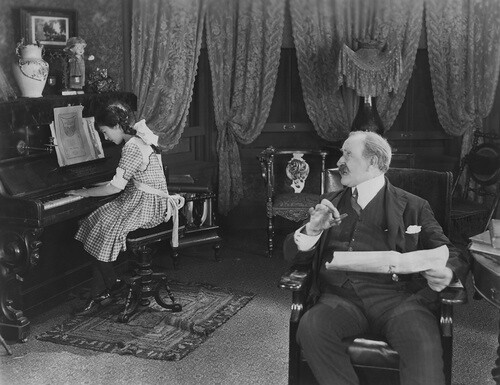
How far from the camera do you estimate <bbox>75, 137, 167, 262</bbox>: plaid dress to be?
16.2 ft

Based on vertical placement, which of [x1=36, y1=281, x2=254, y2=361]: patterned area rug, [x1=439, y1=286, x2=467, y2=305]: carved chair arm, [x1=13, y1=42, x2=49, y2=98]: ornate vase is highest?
[x1=13, y1=42, x2=49, y2=98]: ornate vase

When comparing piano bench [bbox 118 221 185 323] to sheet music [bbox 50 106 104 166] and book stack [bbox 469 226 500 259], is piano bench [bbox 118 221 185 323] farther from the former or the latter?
book stack [bbox 469 226 500 259]

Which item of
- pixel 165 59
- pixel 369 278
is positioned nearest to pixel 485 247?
pixel 369 278

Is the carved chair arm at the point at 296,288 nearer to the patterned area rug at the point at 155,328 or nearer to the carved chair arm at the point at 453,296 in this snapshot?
the carved chair arm at the point at 453,296

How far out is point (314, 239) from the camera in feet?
11.5

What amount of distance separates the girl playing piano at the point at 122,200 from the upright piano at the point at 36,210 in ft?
0.40

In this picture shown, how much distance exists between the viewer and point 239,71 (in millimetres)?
6945

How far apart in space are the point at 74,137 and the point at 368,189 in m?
2.41

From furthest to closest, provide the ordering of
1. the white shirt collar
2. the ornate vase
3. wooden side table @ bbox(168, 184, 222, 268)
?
wooden side table @ bbox(168, 184, 222, 268) → the ornate vase → the white shirt collar

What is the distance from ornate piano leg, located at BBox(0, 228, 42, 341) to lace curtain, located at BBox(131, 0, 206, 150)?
6.52 ft

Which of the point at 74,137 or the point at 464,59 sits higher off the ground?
the point at 464,59

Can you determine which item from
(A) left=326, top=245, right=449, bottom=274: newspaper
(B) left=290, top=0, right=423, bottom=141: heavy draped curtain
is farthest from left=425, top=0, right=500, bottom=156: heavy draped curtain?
(A) left=326, top=245, right=449, bottom=274: newspaper

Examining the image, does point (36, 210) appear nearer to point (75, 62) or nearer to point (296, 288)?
point (75, 62)

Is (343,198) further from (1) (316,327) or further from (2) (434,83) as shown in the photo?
(2) (434,83)
